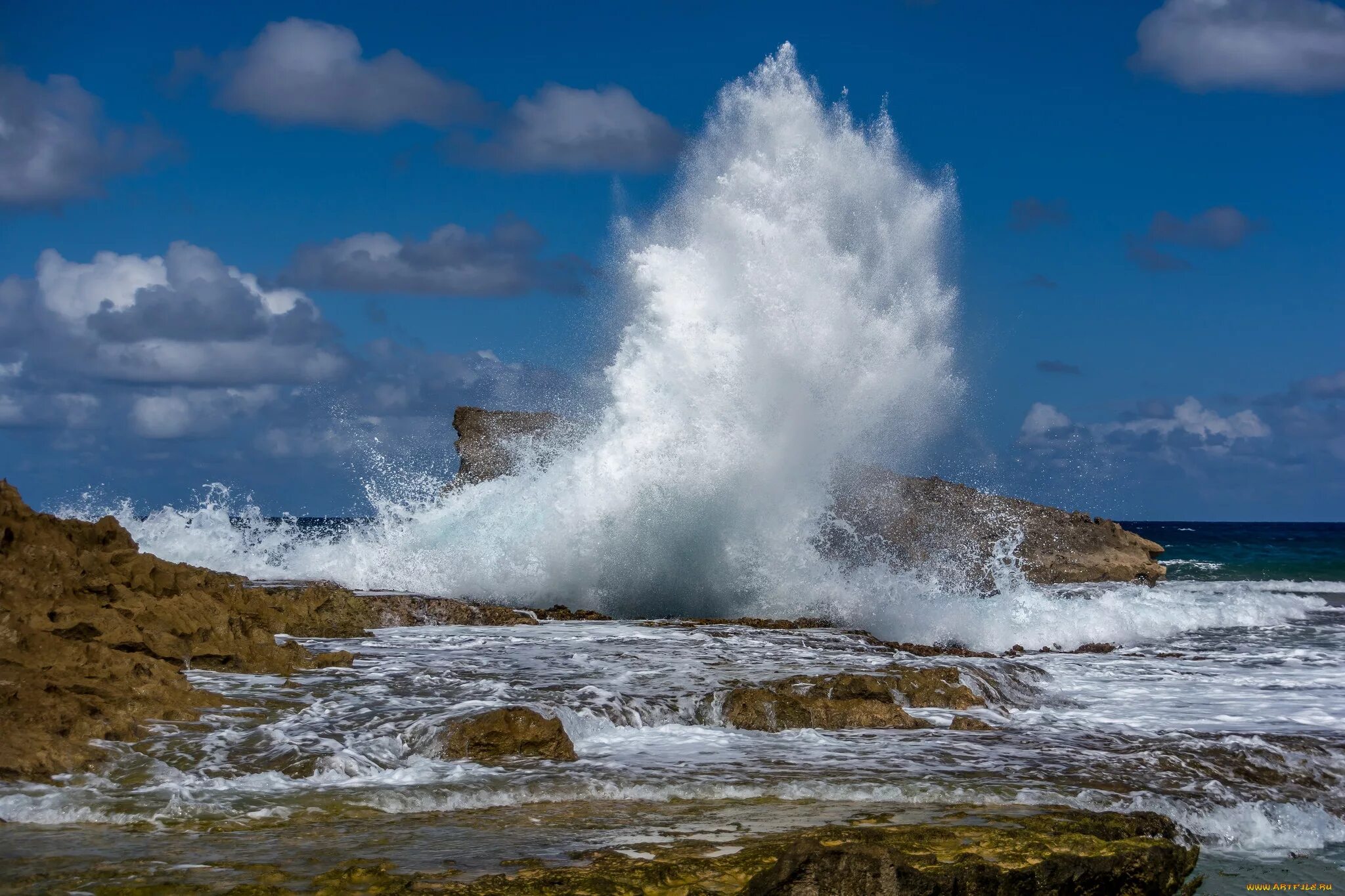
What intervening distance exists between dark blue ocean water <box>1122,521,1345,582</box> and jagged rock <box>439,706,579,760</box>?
33.4 m

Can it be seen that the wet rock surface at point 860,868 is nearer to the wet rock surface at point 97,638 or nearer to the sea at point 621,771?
the sea at point 621,771

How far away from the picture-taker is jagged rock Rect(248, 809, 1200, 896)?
4082 mm

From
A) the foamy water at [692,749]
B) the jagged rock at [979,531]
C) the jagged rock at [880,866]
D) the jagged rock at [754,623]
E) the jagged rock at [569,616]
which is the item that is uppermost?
the jagged rock at [979,531]

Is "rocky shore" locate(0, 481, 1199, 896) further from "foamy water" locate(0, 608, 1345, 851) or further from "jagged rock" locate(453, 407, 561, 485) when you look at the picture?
"jagged rock" locate(453, 407, 561, 485)

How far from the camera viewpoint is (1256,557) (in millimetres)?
53188

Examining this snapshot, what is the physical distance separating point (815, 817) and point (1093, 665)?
7503 mm

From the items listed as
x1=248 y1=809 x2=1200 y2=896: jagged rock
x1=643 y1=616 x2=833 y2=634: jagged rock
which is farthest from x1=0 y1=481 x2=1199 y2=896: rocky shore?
x1=643 y1=616 x2=833 y2=634: jagged rock

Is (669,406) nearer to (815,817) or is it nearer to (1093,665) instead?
(1093,665)

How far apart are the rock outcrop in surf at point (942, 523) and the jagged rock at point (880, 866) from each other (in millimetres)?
13425

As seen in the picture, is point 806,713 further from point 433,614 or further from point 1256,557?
point 1256,557

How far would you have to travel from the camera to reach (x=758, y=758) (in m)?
7.14

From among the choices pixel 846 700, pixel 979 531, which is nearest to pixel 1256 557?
pixel 979 531

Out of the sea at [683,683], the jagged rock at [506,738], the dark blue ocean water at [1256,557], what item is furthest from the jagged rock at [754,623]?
the dark blue ocean water at [1256,557]

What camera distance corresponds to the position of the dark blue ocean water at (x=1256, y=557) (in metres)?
40.1
